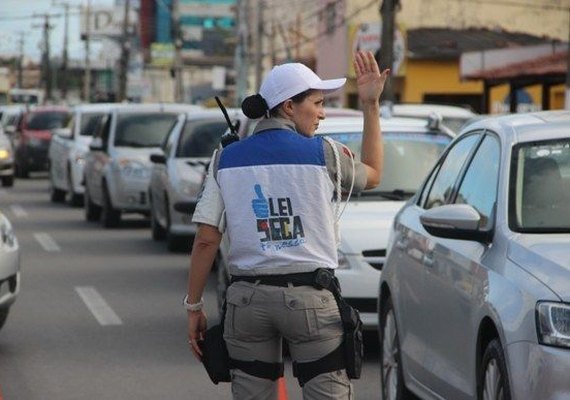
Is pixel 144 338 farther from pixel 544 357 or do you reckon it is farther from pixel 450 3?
pixel 450 3

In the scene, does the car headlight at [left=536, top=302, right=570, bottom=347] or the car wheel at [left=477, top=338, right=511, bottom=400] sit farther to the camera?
the car wheel at [left=477, top=338, right=511, bottom=400]

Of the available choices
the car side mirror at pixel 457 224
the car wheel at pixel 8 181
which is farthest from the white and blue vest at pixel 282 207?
the car wheel at pixel 8 181

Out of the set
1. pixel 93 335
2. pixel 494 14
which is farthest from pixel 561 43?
pixel 93 335

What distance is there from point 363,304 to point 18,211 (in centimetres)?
1857

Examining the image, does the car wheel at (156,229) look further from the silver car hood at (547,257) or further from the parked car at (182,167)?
the silver car hood at (547,257)

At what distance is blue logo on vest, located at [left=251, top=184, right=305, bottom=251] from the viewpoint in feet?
20.1

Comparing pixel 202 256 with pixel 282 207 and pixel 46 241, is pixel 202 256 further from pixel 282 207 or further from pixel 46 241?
pixel 46 241

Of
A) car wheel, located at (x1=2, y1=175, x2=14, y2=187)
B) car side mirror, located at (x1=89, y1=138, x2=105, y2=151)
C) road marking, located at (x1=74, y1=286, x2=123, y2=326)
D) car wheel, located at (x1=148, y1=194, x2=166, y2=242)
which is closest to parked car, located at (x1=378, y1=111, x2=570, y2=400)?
road marking, located at (x1=74, y1=286, x2=123, y2=326)

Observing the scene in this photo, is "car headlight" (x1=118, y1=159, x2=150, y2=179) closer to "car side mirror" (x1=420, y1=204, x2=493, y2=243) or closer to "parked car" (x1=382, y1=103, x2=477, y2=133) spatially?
"parked car" (x1=382, y1=103, x2=477, y2=133)

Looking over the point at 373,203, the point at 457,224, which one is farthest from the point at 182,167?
the point at 457,224

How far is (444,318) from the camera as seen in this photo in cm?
770

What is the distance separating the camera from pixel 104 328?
13.2 metres

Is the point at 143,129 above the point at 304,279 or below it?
→ below

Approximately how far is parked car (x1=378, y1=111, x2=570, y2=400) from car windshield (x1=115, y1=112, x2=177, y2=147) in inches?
608
